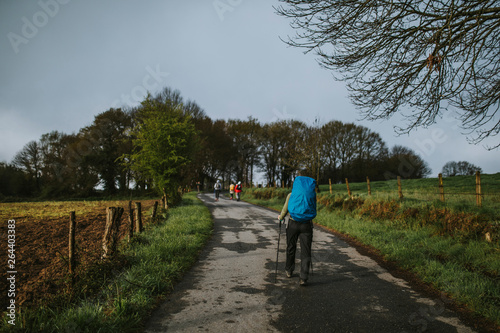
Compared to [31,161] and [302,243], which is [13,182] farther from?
[302,243]

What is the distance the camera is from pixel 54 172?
39594mm

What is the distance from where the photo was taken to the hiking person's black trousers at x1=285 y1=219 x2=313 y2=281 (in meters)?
4.57

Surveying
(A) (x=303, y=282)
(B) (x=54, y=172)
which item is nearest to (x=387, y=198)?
(A) (x=303, y=282)

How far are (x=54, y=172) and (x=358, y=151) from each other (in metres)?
48.1

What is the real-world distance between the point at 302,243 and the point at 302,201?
77 cm

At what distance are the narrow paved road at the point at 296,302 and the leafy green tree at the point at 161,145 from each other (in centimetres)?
1030

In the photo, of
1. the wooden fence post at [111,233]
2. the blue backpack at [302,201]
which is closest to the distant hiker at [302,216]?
the blue backpack at [302,201]

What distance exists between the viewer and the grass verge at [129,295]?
3105 mm

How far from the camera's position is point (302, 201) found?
4.75 m

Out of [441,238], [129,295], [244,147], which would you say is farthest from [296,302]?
[244,147]

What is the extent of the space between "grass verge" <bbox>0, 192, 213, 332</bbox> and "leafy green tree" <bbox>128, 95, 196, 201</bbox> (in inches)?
337

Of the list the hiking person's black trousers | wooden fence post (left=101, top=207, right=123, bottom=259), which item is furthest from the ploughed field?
the hiking person's black trousers

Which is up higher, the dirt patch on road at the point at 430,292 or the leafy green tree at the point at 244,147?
the leafy green tree at the point at 244,147

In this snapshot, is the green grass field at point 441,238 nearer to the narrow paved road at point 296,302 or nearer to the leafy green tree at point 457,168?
the narrow paved road at point 296,302
